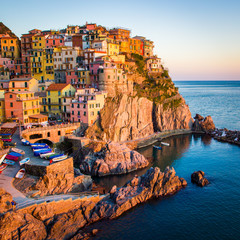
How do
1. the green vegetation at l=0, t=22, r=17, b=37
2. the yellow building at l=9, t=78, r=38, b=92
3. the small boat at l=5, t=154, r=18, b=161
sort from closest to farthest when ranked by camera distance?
the small boat at l=5, t=154, r=18, b=161 < the yellow building at l=9, t=78, r=38, b=92 < the green vegetation at l=0, t=22, r=17, b=37

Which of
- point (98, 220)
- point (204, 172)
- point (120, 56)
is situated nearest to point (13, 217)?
point (98, 220)

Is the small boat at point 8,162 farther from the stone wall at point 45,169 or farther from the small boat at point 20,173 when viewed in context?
the small boat at point 20,173

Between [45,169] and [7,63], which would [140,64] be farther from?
[45,169]

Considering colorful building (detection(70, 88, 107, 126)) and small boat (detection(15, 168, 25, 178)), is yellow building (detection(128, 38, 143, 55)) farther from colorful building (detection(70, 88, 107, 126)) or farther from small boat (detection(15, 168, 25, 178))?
small boat (detection(15, 168, 25, 178))

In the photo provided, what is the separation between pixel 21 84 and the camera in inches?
2574

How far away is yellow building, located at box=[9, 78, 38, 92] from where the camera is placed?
6387 centimetres

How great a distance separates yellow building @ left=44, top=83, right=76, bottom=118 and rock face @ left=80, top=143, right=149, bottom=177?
58.5 ft

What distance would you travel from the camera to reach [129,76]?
7906 cm

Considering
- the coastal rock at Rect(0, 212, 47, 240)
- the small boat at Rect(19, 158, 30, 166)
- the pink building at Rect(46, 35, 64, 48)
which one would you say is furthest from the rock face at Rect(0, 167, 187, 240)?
the pink building at Rect(46, 35, 64, 48)

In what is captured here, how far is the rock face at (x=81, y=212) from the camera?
27.3 meters

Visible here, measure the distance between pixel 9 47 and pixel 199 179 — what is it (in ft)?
233

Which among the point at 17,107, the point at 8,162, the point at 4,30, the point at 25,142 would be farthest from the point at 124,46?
the point at 8,162

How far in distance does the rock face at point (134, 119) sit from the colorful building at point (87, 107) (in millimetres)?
1406

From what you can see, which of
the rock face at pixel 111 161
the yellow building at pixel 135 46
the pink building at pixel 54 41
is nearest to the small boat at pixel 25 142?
the rock face at pixel 111 161
